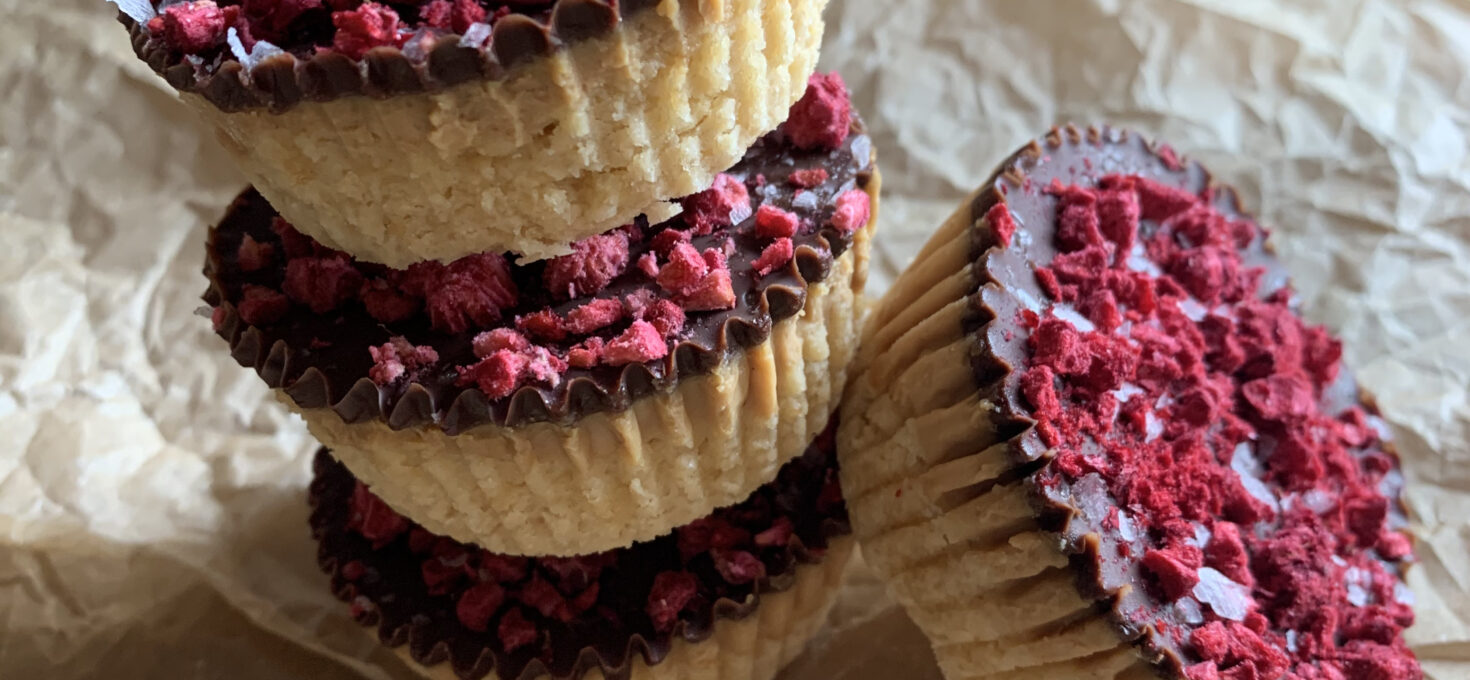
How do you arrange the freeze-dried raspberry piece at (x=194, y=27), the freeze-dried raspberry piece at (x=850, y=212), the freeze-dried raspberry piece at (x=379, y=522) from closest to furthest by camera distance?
the freeze-dried raspberry piece at (x=194, y=27)
the freeze-dried raspberry piece at (x=850, y=212)
the freeze-dried raspberry piece at (x=379, y=522)

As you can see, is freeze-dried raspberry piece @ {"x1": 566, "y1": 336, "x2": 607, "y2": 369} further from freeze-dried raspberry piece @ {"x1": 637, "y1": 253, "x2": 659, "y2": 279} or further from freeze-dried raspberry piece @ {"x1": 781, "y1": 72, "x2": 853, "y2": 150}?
freeze-dried raspberry piece @ {"x1": 781, "y1": 72, "x2": 853, "y2": 150}

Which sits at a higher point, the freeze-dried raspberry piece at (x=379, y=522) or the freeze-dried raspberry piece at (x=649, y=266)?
the freeze-dried raspberry piece at (x=649, y=266)

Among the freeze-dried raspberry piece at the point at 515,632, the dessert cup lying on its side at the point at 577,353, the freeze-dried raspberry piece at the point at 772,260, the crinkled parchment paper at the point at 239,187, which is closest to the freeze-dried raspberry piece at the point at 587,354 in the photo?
the dessert cup lying on its side at the point at 577,353

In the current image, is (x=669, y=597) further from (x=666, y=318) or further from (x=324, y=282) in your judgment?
(x=324, y=282)

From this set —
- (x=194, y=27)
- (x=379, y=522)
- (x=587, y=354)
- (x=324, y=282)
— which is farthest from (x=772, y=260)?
(x=379, y=522)

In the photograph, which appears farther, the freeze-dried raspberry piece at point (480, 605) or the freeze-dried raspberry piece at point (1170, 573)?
the freeze-dried raspberry piece at point (480, 605)

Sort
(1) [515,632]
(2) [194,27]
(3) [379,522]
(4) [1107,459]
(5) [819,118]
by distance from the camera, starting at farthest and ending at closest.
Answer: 1. (3) [379,522]
2. (1) [515,632]
3. (5) [819,118]
4. (4) [1107,459]
5. (2) [194,27]

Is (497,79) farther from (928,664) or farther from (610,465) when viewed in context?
(928,664)

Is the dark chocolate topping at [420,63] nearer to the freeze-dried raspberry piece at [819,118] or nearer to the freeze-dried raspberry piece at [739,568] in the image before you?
the freeze-dried raspberry piece at [819,118]
